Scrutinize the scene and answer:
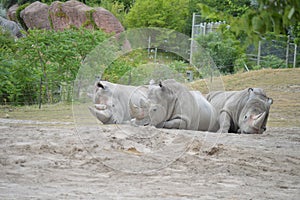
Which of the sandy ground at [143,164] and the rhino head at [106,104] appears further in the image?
the rhino head at [106,104]

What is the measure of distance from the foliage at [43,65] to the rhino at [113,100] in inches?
199

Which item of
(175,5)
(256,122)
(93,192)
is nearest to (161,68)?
(256,122)

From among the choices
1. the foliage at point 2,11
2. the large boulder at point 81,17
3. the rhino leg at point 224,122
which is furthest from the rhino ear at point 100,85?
the foliage at point 2,11

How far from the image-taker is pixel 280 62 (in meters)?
24.8

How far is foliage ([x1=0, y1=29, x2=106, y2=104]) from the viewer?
17.3 metres

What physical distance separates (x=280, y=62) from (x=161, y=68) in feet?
49.2

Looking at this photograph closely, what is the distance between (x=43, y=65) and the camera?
1805cm

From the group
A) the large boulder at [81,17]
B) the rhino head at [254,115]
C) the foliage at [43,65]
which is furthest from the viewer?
the large boulder at [81,17]

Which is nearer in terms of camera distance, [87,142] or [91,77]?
[87,142]

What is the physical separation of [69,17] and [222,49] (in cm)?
1088

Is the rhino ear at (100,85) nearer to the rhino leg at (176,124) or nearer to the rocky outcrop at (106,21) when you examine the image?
the rhino leg at (176,124)

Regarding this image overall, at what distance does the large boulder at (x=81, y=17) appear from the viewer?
2995cm

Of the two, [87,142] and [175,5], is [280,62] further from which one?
[87,142]

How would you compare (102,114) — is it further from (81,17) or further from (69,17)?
(69,17)
